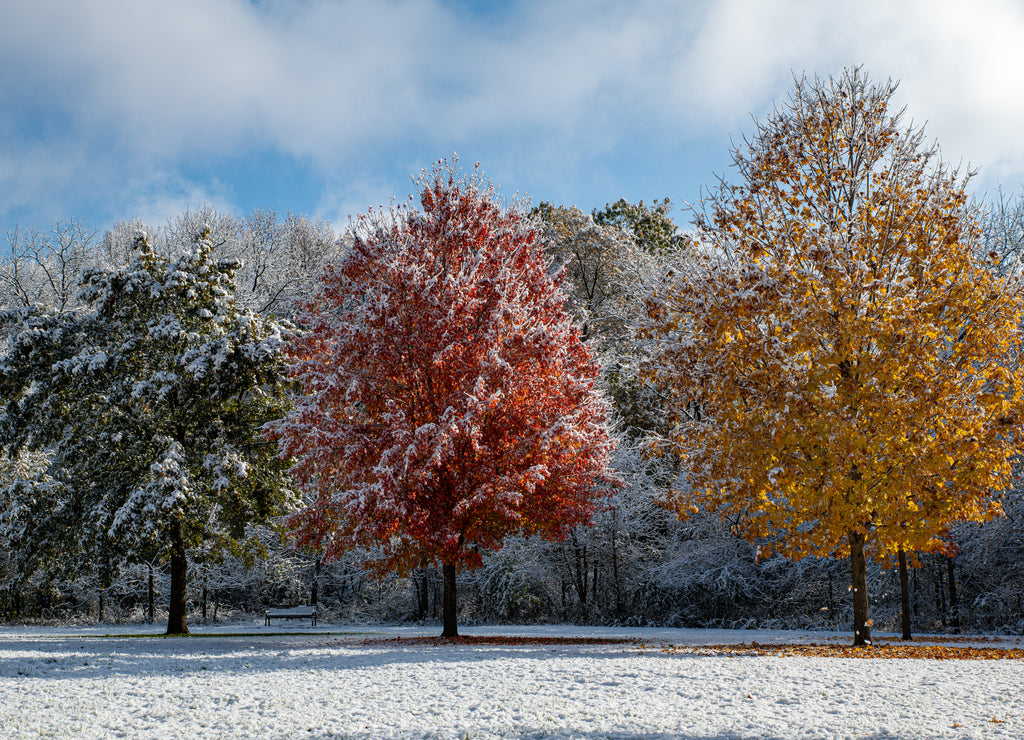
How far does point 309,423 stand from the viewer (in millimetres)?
13906

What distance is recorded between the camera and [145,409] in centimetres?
1712

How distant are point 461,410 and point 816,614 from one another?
13.7m

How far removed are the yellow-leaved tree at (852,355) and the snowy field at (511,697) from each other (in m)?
2.51

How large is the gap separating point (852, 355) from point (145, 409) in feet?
47.6

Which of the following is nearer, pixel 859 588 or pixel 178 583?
pixel 859 588

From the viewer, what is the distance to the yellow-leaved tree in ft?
36.6

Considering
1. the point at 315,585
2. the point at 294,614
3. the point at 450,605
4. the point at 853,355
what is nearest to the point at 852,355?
the point at 853,355

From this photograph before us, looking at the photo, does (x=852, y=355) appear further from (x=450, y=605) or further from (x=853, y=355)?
(x=450, y=605)

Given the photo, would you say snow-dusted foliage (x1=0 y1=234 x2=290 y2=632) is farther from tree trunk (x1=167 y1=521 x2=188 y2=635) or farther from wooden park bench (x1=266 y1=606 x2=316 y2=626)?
wooden park bench (x1=266 y1=606 x2=316 y2=626)

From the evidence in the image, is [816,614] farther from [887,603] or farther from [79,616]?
[79,616]

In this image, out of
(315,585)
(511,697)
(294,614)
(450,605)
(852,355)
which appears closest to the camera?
(511,697)

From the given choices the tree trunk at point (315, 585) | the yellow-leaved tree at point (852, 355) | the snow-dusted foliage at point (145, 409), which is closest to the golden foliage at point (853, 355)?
the yellow-leaved tree at point (852, 355)

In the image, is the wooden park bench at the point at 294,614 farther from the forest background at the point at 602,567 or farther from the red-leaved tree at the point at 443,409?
the red-leaved tree at the point at 443,409

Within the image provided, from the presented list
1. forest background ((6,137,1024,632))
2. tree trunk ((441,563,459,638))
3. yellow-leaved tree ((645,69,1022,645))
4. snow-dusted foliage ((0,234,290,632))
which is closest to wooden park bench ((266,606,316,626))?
forest background ((6,137,1024,632))
